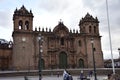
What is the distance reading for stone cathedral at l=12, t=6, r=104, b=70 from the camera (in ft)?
158

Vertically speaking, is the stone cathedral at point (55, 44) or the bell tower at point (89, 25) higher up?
the bell tower at point (89, 25)

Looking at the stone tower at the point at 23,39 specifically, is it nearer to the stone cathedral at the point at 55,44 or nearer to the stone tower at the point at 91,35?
the stone cathedral at the point at 55,44

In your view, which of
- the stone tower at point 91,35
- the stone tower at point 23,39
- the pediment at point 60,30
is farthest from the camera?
the stone tower at point 91,35

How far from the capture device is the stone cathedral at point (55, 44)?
48.1 meters

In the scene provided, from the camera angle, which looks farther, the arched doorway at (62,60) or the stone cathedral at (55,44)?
the arched doorway at (62,60)

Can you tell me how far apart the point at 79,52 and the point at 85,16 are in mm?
8329

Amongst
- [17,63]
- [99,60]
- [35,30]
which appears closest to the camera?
[17,63]

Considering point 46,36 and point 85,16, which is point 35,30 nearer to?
point 46,36

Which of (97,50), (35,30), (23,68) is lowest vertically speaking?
(23,68)

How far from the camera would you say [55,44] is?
51.6m

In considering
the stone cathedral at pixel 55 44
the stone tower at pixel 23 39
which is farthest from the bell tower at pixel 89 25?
the stone tower at pixel 23 39

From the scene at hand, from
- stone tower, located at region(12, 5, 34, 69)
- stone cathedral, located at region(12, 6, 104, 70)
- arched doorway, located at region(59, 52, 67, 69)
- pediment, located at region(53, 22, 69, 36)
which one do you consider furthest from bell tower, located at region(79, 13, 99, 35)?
stone tower, located at region(12, 5, 34, 69)

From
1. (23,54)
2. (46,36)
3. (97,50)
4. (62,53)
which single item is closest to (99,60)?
(97,50)

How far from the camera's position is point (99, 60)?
54219mm
